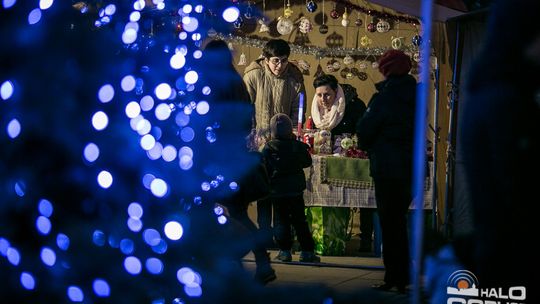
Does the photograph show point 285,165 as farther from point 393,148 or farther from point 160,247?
point 160,247

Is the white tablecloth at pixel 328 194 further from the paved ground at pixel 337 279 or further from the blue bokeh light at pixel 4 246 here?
the blue bokeh light at pixel 4 246

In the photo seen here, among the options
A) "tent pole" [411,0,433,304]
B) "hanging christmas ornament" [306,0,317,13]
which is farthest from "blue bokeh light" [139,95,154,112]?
"hanging christmas ornament" [306,0,317,13]

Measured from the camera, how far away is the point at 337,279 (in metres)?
6.87

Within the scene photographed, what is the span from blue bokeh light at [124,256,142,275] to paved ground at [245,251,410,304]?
1229 millimetres

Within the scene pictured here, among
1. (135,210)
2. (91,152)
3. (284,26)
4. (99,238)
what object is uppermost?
(284,26)

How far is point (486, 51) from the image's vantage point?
3.34m

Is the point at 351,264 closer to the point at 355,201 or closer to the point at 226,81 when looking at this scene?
the point at 355,201

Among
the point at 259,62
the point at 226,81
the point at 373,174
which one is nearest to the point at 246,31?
the point at 259,62

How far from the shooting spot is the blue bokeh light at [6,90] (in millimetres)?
3543

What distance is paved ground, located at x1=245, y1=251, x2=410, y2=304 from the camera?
192 inches

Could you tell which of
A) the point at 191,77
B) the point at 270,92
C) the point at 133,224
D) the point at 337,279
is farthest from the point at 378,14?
the point at 133,224

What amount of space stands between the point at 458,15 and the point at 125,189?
542cm

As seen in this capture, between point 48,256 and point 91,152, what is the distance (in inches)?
18.0

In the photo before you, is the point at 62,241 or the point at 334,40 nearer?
the point at 62,241
